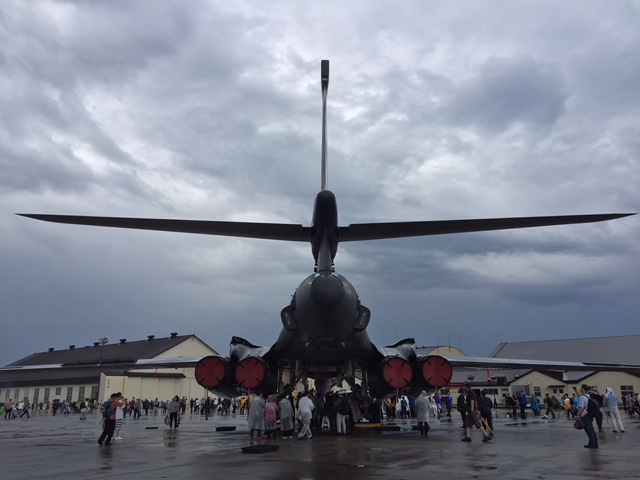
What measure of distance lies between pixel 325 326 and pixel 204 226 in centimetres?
351

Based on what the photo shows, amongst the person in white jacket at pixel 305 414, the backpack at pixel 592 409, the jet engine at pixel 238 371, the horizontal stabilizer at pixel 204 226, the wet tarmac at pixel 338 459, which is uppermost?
the horizontal stabilizer at pixel 204 226

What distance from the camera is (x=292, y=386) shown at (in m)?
14.7

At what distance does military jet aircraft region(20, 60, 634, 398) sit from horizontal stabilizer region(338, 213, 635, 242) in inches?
0.6

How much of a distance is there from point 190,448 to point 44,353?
69917 mm

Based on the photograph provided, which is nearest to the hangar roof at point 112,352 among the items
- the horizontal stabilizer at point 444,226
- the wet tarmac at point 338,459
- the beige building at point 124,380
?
the beige building at point 124,380

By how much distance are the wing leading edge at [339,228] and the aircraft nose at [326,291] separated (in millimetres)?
871

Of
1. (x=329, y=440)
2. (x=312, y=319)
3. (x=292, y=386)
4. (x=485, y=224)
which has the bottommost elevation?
(x=329, y=440)

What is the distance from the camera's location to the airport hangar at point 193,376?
3938 centimetres

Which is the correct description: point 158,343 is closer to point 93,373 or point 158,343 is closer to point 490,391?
point 93,373

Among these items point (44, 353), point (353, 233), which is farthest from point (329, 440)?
Answer: point (44, 353)

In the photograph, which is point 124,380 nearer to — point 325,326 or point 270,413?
point 270,413

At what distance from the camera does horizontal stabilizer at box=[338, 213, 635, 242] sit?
7824 mm

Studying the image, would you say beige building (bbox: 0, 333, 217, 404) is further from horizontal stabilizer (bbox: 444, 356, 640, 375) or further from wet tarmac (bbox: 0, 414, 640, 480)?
wet tarmac (bbox: 0, 414, 640, 480)

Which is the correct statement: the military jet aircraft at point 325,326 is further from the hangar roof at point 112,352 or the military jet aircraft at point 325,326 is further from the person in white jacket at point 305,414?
the hangar roof at point 112,352
